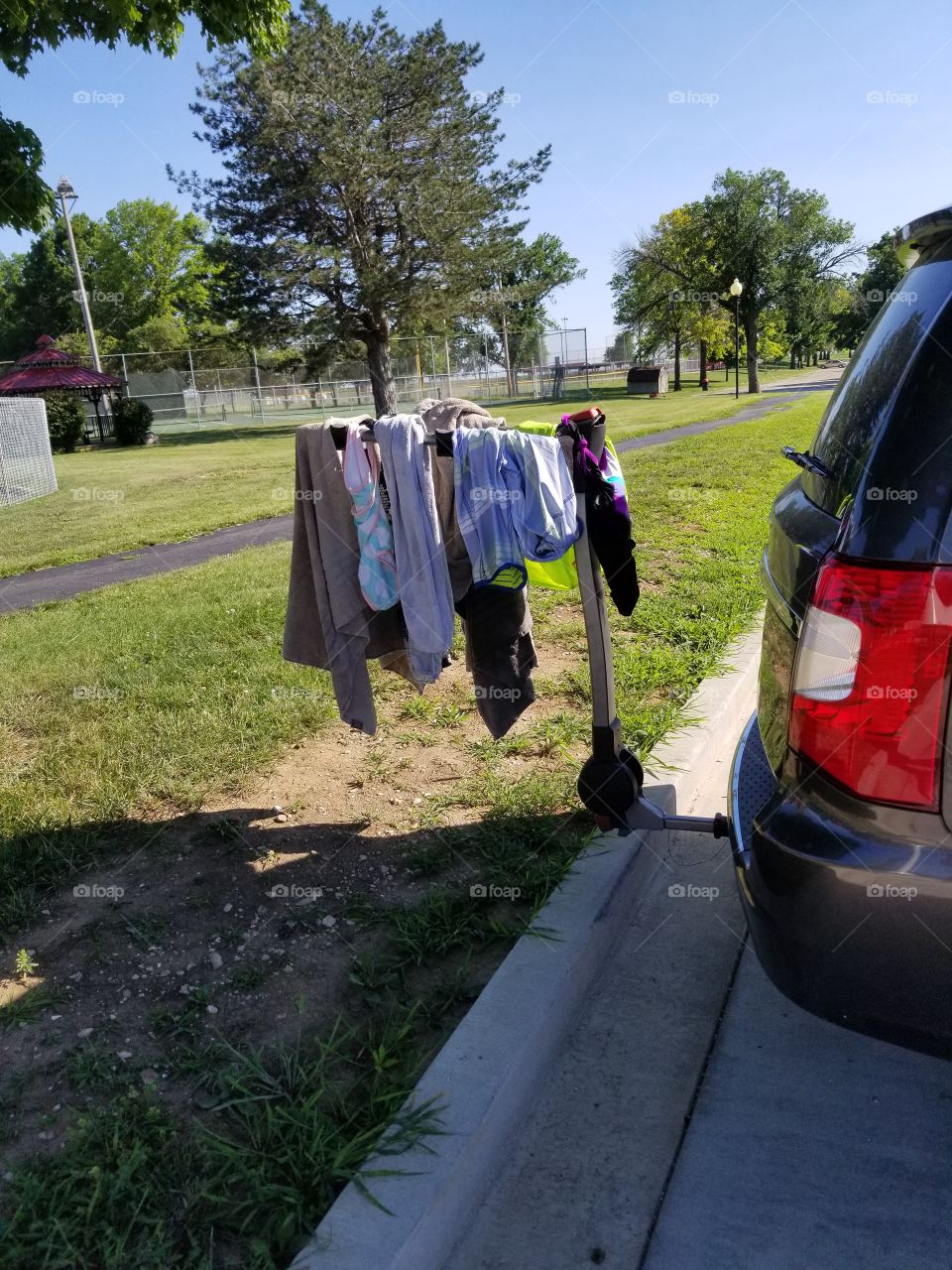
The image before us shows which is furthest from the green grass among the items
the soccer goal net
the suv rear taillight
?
the soccer goal net

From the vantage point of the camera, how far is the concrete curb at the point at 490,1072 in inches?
68.6

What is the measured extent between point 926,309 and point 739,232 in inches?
1875

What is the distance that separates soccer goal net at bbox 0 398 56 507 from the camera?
598 inches

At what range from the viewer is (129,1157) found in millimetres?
1959

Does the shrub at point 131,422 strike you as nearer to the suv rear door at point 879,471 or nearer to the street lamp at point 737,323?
the street lamp at point 737,323

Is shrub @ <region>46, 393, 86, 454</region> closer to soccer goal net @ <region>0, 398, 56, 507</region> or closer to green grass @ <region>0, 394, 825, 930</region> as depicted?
soccer goal net @ <region>0, 398, 56, 507</region>

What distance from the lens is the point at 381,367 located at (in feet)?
108

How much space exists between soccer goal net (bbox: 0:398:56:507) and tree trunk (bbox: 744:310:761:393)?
32.6 m

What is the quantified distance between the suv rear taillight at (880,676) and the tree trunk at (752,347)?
42378mm

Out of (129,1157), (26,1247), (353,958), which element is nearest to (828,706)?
(353,958)

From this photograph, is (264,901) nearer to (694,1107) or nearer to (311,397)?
(694,1107)

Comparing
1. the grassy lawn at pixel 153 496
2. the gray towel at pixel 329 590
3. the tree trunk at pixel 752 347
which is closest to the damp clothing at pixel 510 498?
the gray towel at pixel 329 590

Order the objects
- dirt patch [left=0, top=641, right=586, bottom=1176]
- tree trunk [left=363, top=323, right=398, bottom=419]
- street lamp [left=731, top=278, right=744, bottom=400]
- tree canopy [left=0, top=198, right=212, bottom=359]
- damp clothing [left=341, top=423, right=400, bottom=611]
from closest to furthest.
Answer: dirt patch [left=0, top=641, right=586, bottom=1176] → damp clothing [left=341, top=423, right=400, bottom=611] → tree trunk [left=363, top=323, right=398, bottom=419] → street lamp [left=731, top=278, right=744, bottom=400] → tree canopy [left=0, top=198, right=212, bottom=359]

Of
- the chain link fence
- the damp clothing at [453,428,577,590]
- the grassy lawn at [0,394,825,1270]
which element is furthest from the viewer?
the chain link fence
